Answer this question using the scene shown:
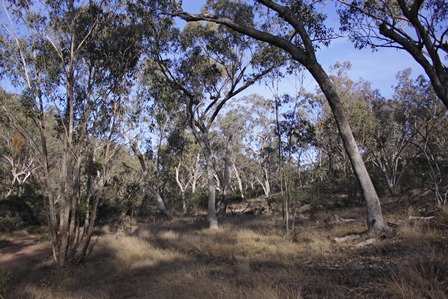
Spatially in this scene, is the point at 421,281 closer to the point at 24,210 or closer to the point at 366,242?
the point at 366,242

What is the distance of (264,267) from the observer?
6078 millimetres

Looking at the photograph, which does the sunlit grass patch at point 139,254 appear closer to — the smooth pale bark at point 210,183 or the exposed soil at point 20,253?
the exposed soil at point 20,253

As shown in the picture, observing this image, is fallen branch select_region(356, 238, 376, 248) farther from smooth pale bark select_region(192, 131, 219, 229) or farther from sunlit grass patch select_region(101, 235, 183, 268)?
smooth pale bark select_region(192, 131, 219, 229)

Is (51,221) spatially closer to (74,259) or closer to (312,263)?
(74,259)

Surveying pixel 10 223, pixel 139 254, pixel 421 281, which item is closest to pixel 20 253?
pixel 139 254

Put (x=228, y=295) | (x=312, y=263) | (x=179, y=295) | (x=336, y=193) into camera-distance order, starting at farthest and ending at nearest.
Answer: (x=336, y=193) < (x=312, y=263) < (x=179, y=295) < (x=228, y=295)

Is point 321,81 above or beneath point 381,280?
above

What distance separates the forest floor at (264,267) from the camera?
4133 millimetres

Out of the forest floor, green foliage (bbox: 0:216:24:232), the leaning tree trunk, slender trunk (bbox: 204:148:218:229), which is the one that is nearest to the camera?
the forest floor

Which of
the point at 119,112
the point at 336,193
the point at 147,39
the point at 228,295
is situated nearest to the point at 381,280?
the point at 228,295

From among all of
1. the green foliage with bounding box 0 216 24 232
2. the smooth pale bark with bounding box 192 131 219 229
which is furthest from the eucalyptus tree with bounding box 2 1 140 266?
the green foliage with bounding box 0 216 24 232

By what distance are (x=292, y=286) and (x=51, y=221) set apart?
20.4ft

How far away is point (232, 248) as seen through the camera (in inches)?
343

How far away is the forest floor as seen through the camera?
4.13 metres
